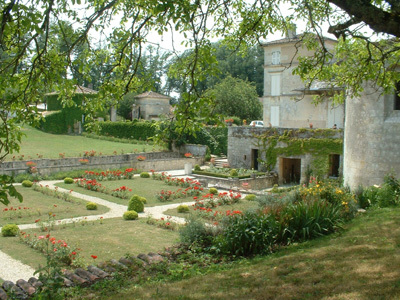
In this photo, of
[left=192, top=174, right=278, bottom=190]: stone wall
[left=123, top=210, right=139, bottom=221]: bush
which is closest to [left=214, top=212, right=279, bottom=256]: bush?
[left=123, top=210, right=139, bottom=221]: bush

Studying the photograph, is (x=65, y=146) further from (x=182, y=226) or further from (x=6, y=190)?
(x=6, y=190)

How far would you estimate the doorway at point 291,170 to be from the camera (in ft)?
87.7

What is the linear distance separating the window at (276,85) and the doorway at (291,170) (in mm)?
9468

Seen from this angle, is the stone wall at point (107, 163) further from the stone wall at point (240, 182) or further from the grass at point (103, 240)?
the grass at point (103, 240)

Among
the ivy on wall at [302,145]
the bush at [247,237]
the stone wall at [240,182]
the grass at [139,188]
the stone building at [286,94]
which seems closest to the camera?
the bush at [247,237]

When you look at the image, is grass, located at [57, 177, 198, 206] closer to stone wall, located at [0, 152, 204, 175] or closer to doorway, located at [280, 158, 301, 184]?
stone wall, located at [0, 152, 204, 175]

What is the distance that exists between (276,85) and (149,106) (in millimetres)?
16551

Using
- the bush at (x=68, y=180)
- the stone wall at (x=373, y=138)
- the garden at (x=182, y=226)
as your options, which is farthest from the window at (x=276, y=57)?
the bush at (x=68, y=180)

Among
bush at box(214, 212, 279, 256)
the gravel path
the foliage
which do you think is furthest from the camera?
the gravel path

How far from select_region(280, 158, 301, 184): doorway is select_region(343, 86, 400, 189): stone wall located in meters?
10.9

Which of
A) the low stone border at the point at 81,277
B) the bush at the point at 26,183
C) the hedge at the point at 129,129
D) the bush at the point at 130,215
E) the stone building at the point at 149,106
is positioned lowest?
the bush at the point at 130,215

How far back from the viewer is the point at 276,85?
116 ft

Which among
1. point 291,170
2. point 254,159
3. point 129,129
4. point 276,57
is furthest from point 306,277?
point 129,129

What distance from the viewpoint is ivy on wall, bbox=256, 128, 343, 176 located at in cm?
2395
